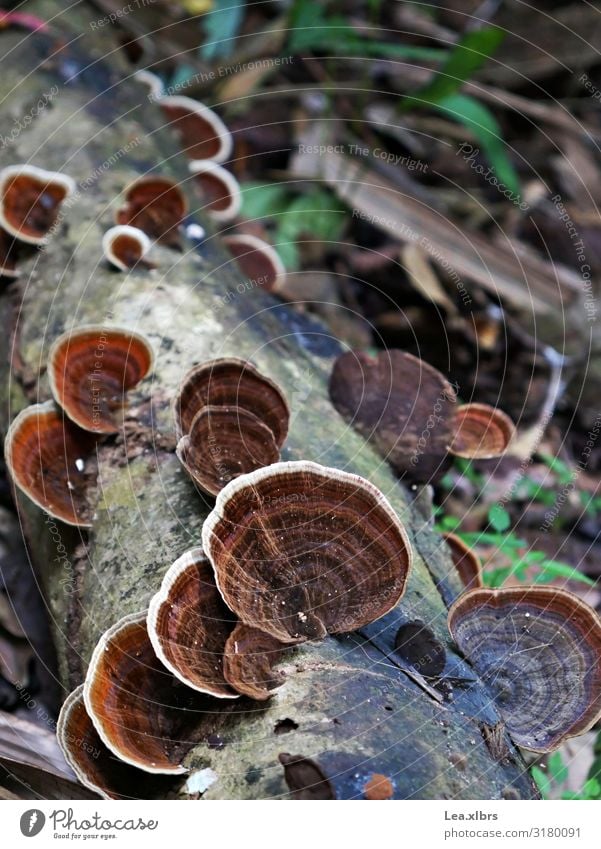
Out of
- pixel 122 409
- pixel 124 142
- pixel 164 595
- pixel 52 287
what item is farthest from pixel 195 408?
pixel 124 142

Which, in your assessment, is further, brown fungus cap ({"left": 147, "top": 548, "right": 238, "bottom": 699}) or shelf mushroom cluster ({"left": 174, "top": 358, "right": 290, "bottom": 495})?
shelf mushroom cluster ({"left": 174, "top": 358, "right": 290, "bottom": 495})

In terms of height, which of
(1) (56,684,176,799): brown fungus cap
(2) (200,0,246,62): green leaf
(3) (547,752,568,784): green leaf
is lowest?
(1) (56,684,176,799): brown fungus cap

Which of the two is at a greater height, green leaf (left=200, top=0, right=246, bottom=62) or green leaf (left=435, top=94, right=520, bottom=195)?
green leaf (left=435, top=94, right=520, bottom=195)

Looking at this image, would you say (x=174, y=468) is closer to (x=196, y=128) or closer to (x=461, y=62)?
(x=196, y=128)

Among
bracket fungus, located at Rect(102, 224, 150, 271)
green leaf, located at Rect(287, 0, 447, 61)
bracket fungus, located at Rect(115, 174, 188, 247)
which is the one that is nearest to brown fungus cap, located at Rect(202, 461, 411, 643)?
bracket fungus, located at Rect(102, 224, 150, 271)

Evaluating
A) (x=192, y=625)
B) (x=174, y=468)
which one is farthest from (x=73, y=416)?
(x=192, y=625)

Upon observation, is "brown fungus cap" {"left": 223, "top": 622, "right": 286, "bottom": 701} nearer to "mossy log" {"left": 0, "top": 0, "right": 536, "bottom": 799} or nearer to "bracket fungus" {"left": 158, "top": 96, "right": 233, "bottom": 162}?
"mossy log" {"left": 0, "top": 0, "right": 536, "bottom": 799}
